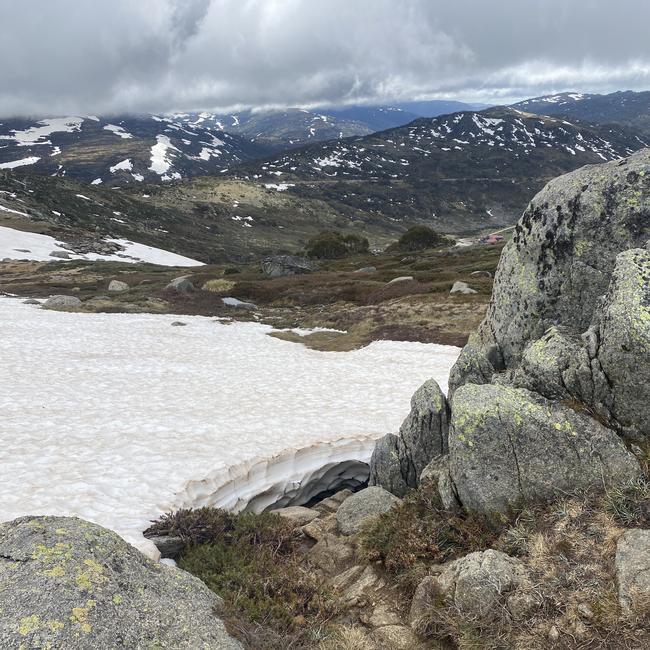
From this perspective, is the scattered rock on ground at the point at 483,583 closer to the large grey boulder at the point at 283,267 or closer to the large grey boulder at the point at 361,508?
A: the large grey boulder at the point at 361,508

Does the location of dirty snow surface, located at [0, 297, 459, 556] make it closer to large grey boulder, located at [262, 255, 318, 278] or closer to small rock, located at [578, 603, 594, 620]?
small rock, located at [578, 603, 594, 620]

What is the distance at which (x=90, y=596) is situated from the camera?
6398mm

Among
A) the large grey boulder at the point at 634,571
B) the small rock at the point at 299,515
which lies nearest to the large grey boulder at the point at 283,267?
the small rock at the point at 299,515

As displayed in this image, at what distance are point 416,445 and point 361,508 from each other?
2.57 meters

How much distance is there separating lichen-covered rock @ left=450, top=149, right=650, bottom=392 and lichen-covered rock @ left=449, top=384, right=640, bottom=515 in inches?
138

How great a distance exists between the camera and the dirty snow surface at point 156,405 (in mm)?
12469

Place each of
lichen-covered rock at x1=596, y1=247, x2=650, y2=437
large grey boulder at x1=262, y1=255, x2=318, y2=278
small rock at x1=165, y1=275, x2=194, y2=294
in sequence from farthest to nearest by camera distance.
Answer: large grey boulder at x1=262, y1=255, x2=318, y2=278
small rock at x1=165, y1=275, x2=194, y2=294
lichen-covered rock at x1=596, y1=247, x2=650, y2=437

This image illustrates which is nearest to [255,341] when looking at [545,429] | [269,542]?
[269,542]

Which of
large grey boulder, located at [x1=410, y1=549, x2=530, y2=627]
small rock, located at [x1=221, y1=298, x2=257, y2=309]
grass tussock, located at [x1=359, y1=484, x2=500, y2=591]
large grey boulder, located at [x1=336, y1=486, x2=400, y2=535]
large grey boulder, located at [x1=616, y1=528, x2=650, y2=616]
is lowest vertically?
small rock, located at [x1=221, y1=298, x2=257, y2=309]

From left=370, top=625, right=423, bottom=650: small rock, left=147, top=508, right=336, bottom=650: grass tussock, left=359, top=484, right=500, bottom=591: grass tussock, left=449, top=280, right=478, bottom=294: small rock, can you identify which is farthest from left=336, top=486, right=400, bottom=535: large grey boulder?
left=449, top=280, right=478, bottom=294: small rock

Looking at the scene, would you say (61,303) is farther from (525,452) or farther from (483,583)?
(483,583)

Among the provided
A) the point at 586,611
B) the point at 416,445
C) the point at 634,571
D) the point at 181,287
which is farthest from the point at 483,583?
the point at 181,287

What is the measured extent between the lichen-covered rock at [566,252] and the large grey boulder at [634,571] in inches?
227

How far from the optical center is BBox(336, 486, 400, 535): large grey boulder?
10.9m
